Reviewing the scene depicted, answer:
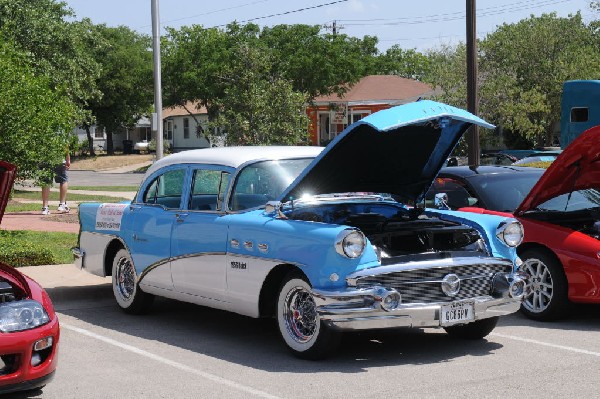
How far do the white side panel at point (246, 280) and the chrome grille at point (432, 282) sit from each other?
97cm

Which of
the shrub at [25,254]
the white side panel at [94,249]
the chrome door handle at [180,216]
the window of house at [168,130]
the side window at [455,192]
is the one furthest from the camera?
the window of house at [168,130]

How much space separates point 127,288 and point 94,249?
737 millimetres

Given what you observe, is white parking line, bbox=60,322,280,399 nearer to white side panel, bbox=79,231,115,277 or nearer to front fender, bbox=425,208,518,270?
white side panel, bbox=79,231,115,277

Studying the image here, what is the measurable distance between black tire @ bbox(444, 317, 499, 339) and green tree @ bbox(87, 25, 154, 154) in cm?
5938

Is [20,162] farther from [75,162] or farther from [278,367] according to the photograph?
[75,162]

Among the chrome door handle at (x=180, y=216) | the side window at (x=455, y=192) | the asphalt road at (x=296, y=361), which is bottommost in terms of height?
the asphalt road at (x=296, y=361)

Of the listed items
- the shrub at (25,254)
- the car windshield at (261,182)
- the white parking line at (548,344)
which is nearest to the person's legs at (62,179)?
the shrub at (25,254)

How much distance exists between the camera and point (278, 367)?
726cm

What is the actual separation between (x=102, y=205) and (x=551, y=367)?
5.17m

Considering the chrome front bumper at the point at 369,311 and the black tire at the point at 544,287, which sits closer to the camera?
→ the chrome front bumper at the point at 369,311

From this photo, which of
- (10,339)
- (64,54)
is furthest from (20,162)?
(64,54)

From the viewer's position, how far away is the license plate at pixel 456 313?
720 cm

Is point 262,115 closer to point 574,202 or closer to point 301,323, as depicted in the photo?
point 574,202

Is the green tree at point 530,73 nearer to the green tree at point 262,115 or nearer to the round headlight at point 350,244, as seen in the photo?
the green tree at point 262,115
